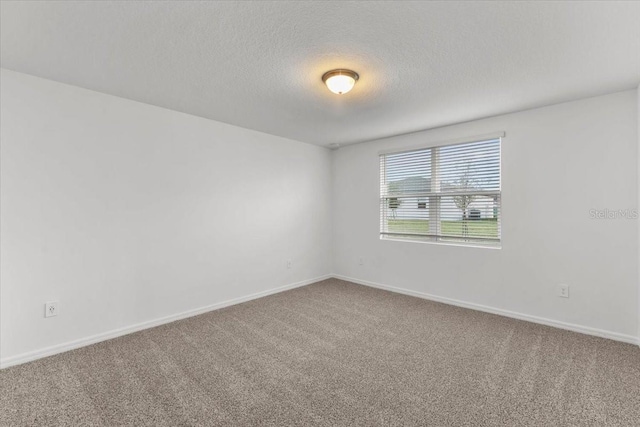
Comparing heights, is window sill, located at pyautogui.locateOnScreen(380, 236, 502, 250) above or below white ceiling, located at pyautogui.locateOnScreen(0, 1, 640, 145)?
below

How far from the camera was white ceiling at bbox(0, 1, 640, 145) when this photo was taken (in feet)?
5.32

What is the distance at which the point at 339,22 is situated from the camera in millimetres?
1698

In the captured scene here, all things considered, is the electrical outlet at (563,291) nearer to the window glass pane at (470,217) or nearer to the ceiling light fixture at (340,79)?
the window glass pane at (470,217)

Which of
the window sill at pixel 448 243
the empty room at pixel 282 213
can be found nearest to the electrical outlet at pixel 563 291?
the empty room at pixel 282 213

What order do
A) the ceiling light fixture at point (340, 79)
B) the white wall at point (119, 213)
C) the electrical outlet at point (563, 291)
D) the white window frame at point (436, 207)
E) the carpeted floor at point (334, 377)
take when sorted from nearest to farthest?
the carpeted floor at point (334, 377) < the ceiling light fixture at point (340, 79) < the white wall at point (119, 213) < the electrical outlet at point (563, 291) < the white window frame at point (436, 207)

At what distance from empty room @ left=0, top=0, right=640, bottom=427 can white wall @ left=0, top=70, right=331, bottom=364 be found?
2 centimetres

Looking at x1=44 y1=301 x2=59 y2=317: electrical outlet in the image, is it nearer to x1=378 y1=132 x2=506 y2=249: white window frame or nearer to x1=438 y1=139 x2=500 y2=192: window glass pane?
x1=378 y1=132 x2=506 y2=249: white window frame

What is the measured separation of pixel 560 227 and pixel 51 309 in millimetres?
4800

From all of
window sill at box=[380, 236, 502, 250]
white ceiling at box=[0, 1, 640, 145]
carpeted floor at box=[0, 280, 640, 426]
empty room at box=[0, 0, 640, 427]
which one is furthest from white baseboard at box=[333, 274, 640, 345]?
white ceiling at box=[0, 1, 640, 145]

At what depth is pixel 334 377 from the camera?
213cm

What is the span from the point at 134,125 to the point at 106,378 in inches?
88.3

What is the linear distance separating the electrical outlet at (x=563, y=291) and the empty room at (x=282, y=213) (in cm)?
2

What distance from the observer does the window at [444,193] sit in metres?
3.51

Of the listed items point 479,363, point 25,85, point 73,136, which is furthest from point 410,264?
point 25,85
